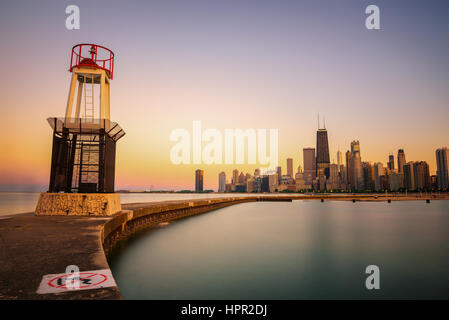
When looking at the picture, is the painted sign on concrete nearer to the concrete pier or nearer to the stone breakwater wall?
the concrete pier

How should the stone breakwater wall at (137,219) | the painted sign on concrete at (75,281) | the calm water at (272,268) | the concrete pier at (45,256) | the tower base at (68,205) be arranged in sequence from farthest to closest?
the tower base at (68,205)
the stone breakwater wall at (137,219)
the calm water at (272,268)
the painted sign on concrete at (75,281)
the concrete pier at (45,256)

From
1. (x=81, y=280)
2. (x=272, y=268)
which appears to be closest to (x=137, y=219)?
(x=272, y=268)

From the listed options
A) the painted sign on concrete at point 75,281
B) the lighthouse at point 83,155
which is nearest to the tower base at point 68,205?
the lighthouse at point 83,155

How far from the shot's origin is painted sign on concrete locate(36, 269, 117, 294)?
14.7 feet

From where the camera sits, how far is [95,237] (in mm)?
9109

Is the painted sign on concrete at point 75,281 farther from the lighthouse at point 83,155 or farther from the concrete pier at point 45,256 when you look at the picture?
the lighthouse at point 83,155

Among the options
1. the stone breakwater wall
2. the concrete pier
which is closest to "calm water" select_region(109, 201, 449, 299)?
the stone breakwater wall

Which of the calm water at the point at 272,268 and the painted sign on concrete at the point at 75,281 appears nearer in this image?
the painted sign on concrete at the point at 75,281

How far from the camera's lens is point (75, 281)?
485 cm

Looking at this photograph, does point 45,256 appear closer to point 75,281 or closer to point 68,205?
point 75,281

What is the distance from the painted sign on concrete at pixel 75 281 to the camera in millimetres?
4477

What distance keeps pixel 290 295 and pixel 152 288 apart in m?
5.23

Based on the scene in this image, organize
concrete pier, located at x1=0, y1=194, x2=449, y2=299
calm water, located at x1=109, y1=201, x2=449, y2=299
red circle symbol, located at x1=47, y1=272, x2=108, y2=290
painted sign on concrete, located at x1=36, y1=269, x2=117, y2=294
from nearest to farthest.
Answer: concrete pier, located at x1=0, y1=194, x2=449, y2=299 → painted sign on concrete, located at x1=36, y1=269, x2=117, y2=294 → red circle symbol, located at x1=47, y1=272, x2=108, y2=290 → calm water, located at x1=109, y1=201, x2=449, y2=299
